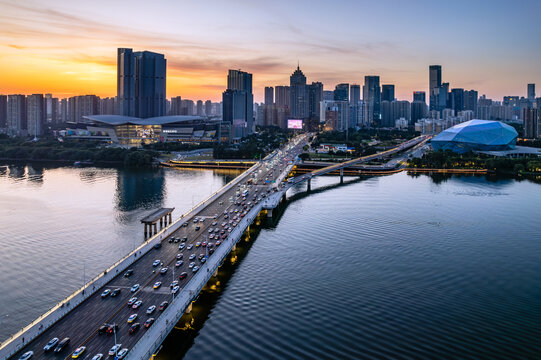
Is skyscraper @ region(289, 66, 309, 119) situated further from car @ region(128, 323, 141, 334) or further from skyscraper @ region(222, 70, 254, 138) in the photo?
car @ region(128, 323, 141, 334)

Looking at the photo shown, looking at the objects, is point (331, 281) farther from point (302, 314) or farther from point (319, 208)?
point (319, 208)

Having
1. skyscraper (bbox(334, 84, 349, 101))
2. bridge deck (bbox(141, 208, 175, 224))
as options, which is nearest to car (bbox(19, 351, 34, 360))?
bridge deck (bbox(141, 208, 175, 224))

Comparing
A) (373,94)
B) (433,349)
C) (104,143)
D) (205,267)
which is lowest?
(433,349)

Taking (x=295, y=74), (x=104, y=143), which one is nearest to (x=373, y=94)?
(x=295, y=74)

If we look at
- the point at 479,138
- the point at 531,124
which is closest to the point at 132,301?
the point at 479,138

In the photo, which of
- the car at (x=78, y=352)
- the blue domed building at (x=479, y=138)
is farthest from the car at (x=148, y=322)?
the blue domed building at (x=479, y=138)

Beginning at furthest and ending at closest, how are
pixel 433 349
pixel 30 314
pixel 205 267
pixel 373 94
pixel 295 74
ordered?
pixel 373 94
pixel 295 74
pixel 205 267
pixel 30 314
pixel 433 349
